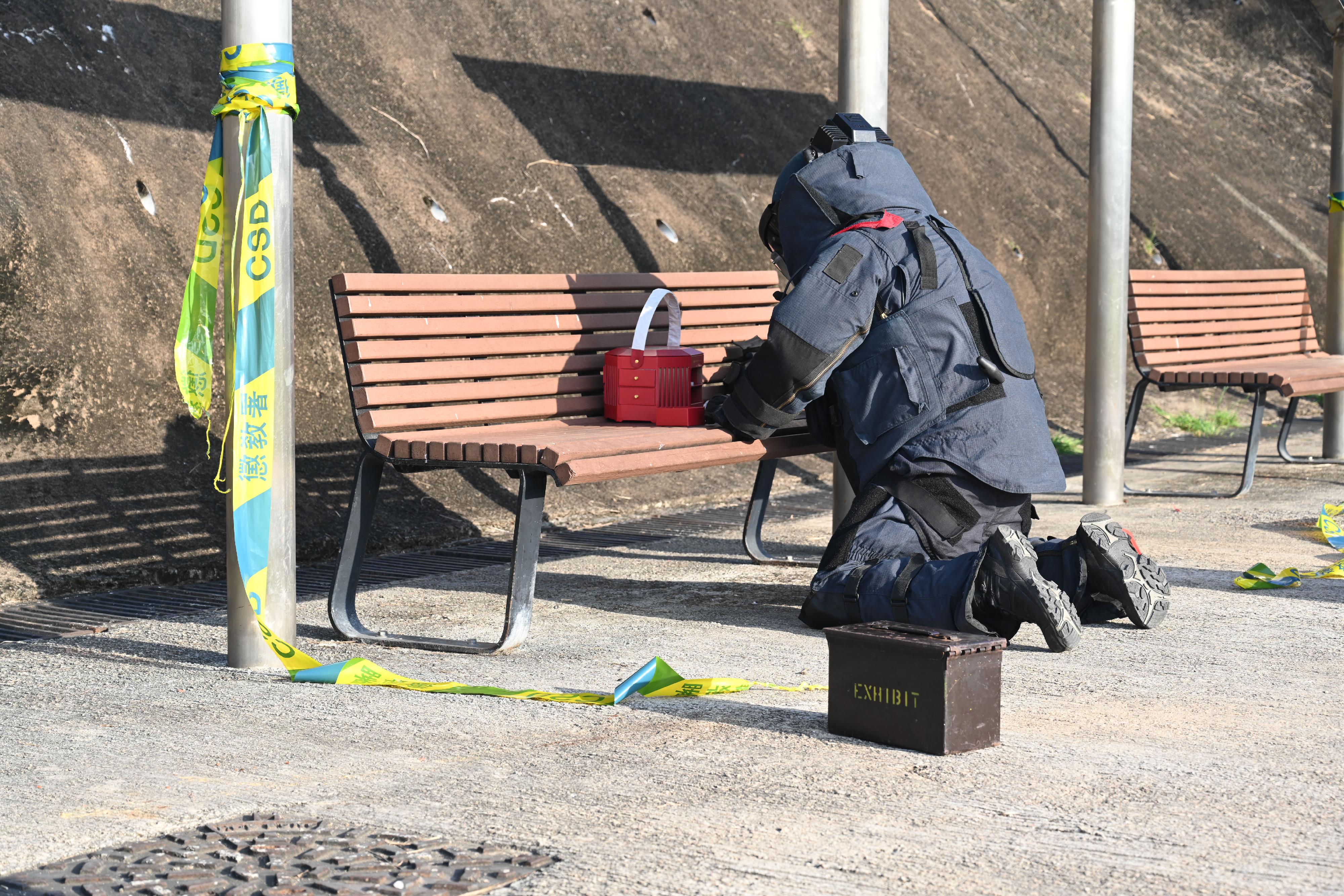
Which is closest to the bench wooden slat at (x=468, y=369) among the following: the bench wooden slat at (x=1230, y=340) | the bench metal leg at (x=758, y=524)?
the bench metal leg at (x=758, y=524)

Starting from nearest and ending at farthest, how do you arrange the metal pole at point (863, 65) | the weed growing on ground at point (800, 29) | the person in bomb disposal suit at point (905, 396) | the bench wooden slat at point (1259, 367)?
the person in bomb disposal suit at point (905, 396), the metal pole at point (863, 65), the bench wooden slat at point (1259, 367), the weed growing on ground at point (800, 29)

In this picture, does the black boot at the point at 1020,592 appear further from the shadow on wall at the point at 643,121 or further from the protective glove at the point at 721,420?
the shadow on wall at the point at 643,121

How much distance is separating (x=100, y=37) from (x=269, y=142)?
4.33 meters

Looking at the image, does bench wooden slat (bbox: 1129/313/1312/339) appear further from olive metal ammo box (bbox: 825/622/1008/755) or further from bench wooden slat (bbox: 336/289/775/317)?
olive metal ammo box (bbox: 825/622/1008/755)

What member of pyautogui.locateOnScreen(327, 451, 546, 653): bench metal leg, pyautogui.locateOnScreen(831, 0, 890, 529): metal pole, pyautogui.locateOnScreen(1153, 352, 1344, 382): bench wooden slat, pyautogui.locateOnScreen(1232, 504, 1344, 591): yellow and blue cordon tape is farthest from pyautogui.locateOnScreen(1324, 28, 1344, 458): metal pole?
pyautogui.locateOnScreen(327, 451, 546, 653): bench metal leg

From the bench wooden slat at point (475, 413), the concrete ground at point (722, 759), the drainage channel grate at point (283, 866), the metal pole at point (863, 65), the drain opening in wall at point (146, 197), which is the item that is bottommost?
the drainage channel grate at point (283, 866)

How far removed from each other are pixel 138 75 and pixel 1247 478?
5729 mm

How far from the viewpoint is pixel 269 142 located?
4.14 m

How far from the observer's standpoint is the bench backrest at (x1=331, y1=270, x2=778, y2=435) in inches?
182

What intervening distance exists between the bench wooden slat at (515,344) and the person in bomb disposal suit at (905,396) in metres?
0.73

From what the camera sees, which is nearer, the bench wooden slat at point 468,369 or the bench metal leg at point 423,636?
the bench metal leg at point 423,636

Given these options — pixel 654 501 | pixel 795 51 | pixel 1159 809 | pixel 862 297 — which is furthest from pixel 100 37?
pixel 1159 809

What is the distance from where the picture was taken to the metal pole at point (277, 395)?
4.15 m

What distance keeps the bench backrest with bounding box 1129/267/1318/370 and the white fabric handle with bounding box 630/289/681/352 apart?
3.20m
